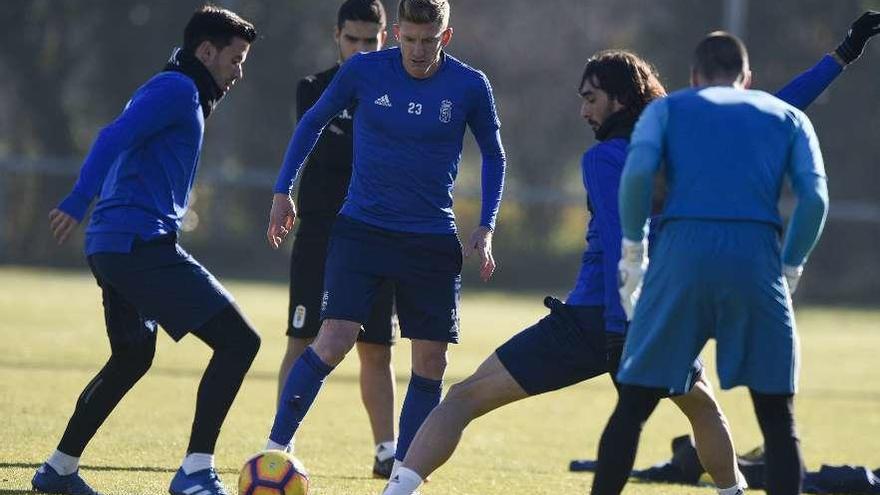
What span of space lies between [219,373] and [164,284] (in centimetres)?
41

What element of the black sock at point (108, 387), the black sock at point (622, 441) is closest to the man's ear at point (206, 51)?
the black sock at point (108, 387)

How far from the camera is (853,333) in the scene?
20484mm

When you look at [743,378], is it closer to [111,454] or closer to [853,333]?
[111,454]

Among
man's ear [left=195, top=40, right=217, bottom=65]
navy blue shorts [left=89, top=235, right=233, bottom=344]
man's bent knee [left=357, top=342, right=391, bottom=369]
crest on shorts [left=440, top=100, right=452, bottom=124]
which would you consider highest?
man's ear [left=195, top=40, right=217, bottom=65]

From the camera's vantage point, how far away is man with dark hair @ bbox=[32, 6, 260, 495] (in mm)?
6090

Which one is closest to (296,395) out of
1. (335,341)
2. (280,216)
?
(335,341)

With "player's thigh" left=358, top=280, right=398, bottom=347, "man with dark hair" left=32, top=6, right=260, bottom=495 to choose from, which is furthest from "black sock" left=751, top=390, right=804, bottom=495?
"player's thigh" left=358, top=280, right=398, bottom=347

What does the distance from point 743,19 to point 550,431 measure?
1839 cm

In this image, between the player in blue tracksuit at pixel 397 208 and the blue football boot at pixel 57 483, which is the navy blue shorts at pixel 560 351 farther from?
the blue football boot at pixel 57 483

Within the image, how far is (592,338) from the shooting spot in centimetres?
582

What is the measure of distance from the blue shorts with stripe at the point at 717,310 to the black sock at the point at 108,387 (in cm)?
224

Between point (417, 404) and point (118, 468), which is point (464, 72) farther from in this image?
point (118, 468)

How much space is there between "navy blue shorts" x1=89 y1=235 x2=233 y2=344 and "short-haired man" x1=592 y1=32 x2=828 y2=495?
177 centimetres

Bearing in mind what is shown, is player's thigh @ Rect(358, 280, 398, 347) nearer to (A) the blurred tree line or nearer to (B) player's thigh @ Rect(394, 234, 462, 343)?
(B) player's thigh @ Rect(394, 234, 462, 343)
